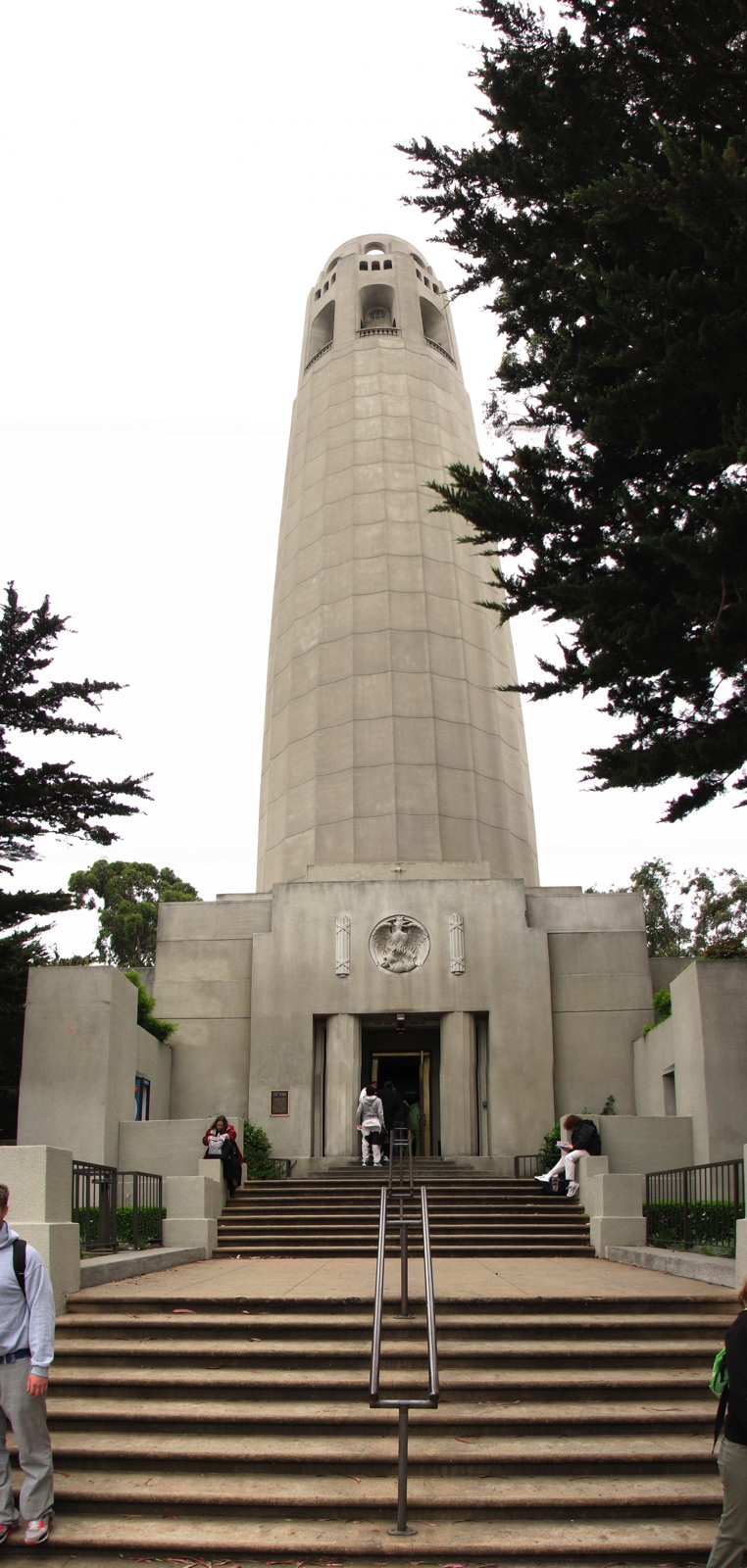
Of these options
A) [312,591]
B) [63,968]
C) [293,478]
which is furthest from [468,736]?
[63,968]

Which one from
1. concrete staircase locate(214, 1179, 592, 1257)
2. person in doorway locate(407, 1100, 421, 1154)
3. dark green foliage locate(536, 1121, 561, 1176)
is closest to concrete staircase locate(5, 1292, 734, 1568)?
concrete staircase locate(214, 1179, 592, 1257)

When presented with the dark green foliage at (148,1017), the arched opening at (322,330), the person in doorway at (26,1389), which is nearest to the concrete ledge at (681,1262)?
the person in doorway at (26,1389)

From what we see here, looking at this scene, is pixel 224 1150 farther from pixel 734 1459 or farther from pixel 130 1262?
pixel 734 1459

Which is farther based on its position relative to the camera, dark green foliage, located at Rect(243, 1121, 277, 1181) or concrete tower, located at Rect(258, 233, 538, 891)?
concrete tower, located at Rect(258, 233, 538, 891)

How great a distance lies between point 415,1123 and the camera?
23672mm

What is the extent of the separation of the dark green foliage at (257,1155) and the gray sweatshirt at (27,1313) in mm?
14437

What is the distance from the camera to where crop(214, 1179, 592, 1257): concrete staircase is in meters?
14.3

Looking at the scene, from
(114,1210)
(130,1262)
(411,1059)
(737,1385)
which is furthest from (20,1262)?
(411,1059)

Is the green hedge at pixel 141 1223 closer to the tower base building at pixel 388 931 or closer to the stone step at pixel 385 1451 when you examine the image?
the tower base building at pixel 388 931

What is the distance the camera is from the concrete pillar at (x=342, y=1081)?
22.4 meters

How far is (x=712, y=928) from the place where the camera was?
4088cm

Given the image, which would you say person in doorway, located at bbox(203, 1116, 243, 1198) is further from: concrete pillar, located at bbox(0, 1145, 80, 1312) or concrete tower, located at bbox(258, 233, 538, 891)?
concrete tower, located at bbox(258, 233, 538, 891)

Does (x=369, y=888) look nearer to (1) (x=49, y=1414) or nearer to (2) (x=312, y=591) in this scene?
(2) (x=312, y=591)

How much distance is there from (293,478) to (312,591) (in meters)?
4.55
